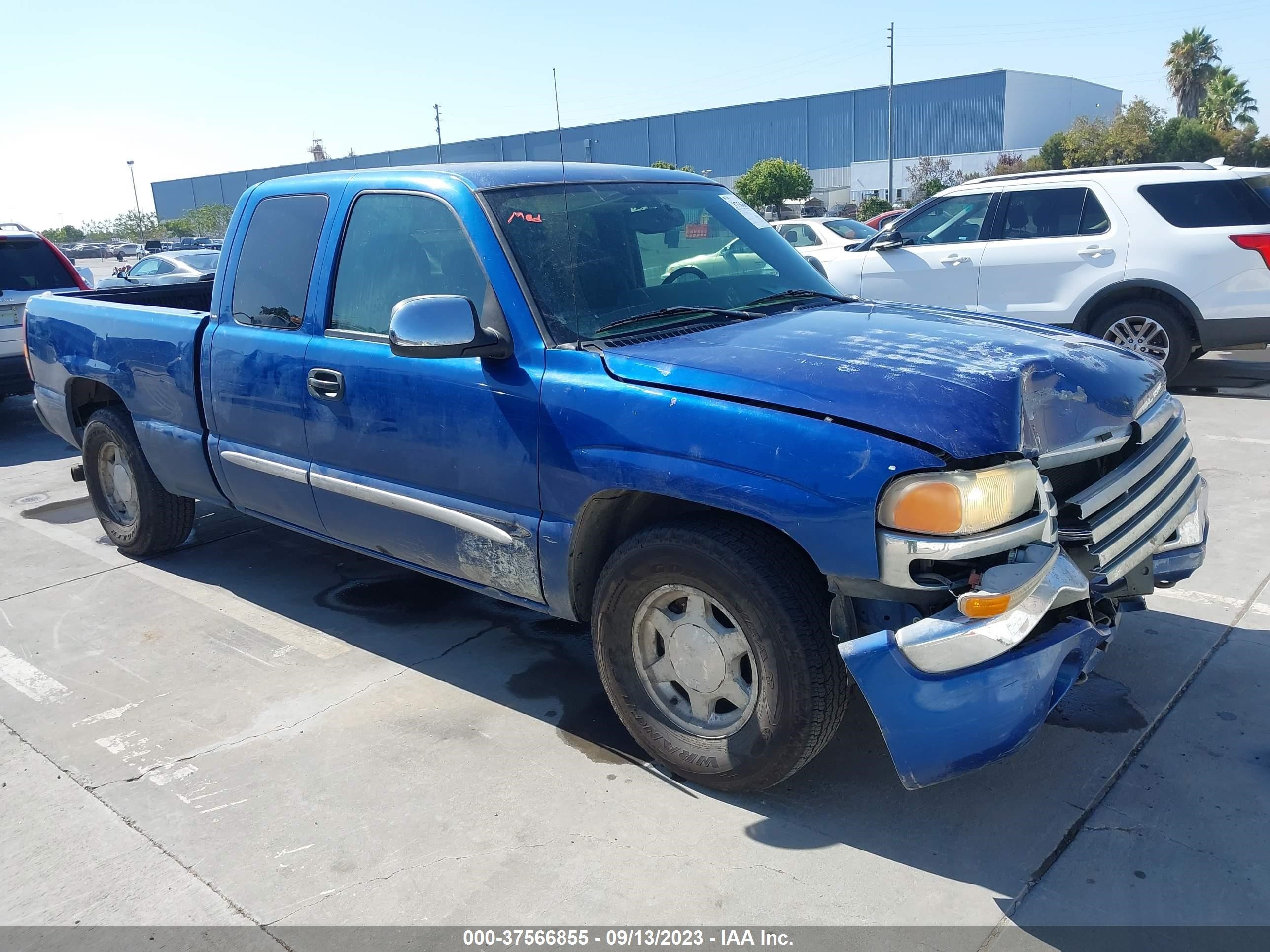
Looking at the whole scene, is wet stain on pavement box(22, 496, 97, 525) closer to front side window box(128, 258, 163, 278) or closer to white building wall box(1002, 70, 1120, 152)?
front side window box(128, 258, 163, 278)

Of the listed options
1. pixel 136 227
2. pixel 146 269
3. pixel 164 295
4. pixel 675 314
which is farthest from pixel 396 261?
pixel 136 227

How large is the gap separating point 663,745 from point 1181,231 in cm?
720

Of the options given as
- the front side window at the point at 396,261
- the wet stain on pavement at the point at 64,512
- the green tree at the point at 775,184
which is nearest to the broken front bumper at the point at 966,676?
the front side window at the point at 396,261

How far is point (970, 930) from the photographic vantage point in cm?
253

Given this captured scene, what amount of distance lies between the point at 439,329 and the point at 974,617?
6.11ft

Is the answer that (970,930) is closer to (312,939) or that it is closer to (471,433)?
(312,939)

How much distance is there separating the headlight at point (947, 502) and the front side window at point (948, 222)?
719 centimetres

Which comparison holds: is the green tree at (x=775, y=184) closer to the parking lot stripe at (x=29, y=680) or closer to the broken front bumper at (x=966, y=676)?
the parking lot stripe at (x=29, y=680)

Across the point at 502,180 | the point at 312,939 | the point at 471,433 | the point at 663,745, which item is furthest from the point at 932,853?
the point at 502,180

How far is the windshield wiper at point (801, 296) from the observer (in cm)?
384

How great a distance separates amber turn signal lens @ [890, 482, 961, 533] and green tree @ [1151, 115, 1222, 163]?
55224mm

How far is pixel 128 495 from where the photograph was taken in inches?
223

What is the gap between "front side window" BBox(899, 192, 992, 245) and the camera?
909 cm

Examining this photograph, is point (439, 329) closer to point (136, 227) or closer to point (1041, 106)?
point (1041, 106)
